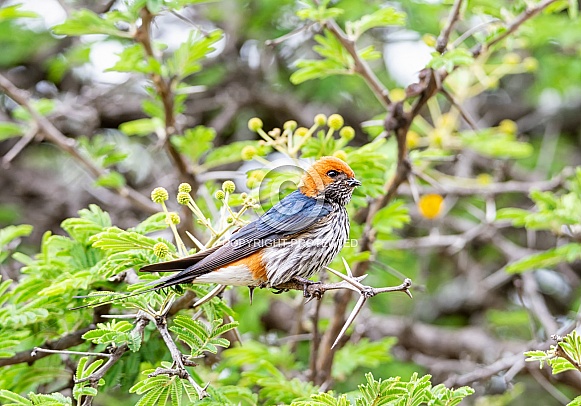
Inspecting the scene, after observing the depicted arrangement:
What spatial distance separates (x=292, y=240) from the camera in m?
3.25

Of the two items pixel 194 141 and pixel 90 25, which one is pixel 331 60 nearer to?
pixel 194 141

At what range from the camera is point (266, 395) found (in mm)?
3914

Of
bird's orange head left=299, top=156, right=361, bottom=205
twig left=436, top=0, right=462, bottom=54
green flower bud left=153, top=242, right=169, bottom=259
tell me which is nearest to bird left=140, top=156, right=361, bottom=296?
bird's orange head left=299, top=156, right=361, bottom=205

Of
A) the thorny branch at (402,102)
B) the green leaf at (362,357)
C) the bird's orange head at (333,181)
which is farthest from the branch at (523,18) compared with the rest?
the green leaf at (362,357)

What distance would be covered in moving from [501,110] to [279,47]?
2.79m

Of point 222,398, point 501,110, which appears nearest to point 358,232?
point 222,398

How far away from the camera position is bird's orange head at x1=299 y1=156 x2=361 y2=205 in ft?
11.1

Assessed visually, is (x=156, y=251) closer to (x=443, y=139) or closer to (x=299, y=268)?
(x=299, y=268)

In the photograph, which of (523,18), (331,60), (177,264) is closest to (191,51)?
(331,60)

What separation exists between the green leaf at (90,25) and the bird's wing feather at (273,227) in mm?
1785

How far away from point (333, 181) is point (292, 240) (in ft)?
1.14

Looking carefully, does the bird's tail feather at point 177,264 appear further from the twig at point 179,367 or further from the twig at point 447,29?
the twig at point 447,29

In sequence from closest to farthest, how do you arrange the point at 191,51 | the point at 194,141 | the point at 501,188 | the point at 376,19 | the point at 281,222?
1. the point at 281,222
2. the point at 376,19
3. the point at 191,51
4. the point at 194,141
5. the point at 501,188

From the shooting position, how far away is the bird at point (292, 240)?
3105 mm
